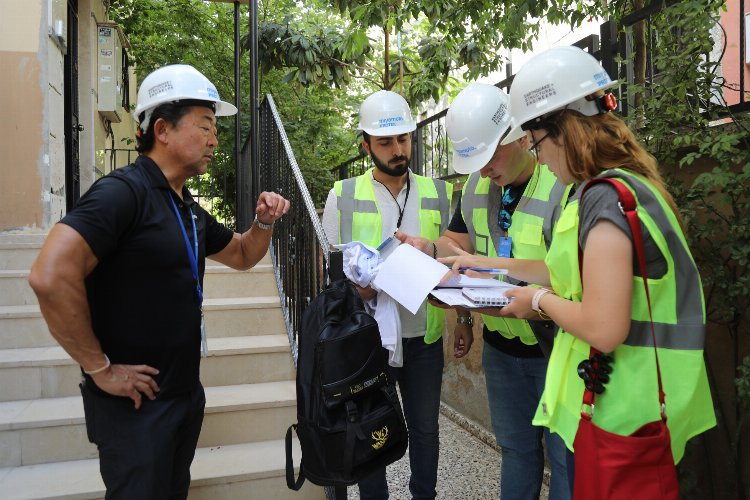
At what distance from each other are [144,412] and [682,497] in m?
2.23

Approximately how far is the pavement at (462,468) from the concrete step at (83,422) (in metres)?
0.68

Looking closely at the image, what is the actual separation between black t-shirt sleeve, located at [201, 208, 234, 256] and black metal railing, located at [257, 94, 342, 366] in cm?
37

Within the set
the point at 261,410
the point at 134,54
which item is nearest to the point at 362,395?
the point at 261,410

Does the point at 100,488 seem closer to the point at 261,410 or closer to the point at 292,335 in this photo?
the point at 261,410

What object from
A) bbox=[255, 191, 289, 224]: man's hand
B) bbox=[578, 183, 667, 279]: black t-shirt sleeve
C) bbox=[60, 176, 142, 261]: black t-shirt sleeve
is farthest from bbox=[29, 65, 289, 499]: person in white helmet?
bbox=[578, 183, 667, 279]: black t-shirt sleeve

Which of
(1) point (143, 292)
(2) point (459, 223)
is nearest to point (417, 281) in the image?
(2) point (459, 223)

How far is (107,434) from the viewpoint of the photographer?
1761mm

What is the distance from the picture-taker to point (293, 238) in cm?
345

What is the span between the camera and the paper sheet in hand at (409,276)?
198 cm

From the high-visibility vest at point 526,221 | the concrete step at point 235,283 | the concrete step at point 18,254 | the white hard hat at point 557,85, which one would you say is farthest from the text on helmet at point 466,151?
the concrete step at point 18,254

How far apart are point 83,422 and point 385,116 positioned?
208 cm

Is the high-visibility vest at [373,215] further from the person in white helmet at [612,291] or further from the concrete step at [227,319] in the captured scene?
the concrete step at [227,319]

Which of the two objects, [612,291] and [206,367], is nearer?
[612,291]

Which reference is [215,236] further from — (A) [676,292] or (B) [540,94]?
(A) [676,292]
